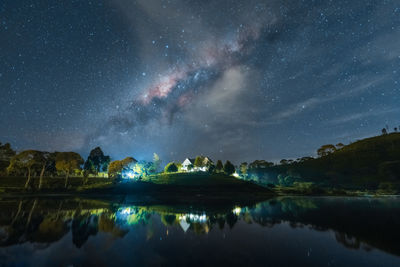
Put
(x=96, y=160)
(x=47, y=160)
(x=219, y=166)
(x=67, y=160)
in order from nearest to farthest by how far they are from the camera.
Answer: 1. (x=47, y=160)
2. (x=67, y=160)
3. (x=96, y=160)
4. (x=219, y=166)

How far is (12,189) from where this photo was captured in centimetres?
5941

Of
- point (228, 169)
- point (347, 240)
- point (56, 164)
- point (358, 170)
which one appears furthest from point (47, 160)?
point (358, 170)

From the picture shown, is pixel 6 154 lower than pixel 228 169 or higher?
higher

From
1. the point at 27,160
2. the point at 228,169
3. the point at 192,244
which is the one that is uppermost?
the point at 27,160

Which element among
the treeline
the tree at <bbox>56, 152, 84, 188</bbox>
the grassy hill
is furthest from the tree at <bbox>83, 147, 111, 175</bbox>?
the grassy hill

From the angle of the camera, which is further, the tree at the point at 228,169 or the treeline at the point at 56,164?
the tree at the point at 228,169

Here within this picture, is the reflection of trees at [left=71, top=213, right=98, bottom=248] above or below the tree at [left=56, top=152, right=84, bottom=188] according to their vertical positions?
below

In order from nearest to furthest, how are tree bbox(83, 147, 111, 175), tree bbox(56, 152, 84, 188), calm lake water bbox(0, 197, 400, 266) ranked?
calm lake water bbox(0, 197, 400, 266) < tree bbox(56, 152, 84, 188) < tree bbox(83, 147, 111, 175)

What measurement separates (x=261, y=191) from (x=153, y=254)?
70660mm

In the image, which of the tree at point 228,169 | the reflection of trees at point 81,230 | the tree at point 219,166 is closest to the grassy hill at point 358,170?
the tree at point 228,169

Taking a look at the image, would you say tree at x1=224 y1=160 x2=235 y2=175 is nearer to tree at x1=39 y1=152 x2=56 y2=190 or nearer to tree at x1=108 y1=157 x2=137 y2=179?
tree at x1=108 y1=157 x2=137 y2=179

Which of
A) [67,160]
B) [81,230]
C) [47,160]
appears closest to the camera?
[81,230]

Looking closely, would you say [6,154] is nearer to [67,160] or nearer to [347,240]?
[67,160]

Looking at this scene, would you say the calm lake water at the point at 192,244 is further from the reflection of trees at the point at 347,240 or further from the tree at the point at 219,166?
the tree at the point at 219,166
